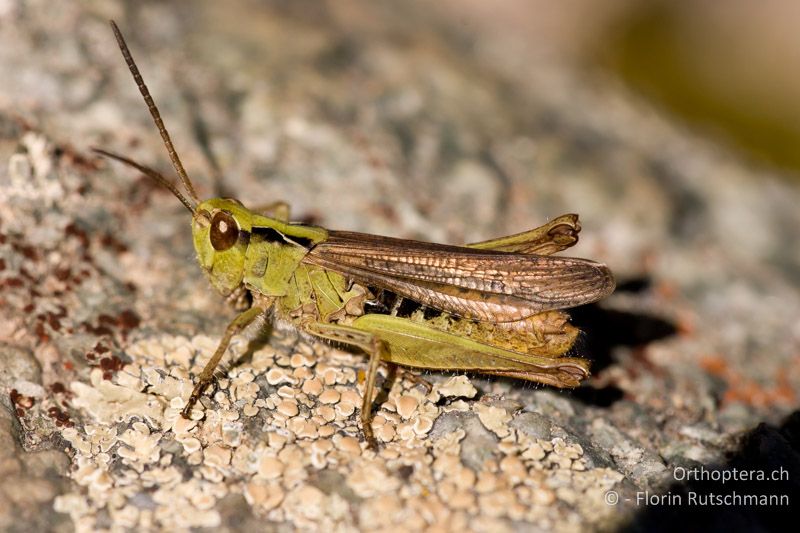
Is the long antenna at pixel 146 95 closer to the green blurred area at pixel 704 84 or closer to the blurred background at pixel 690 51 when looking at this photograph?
the blurred background at pixel 690 51

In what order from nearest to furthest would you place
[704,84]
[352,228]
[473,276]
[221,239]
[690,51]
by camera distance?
[473,276], [221,239], [352,228], [704,84], [690,51]

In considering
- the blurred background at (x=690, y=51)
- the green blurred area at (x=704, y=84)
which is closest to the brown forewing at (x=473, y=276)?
the blurred background at (x=690, y=51)

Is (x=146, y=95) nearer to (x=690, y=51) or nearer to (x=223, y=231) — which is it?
(x=223, y=231)

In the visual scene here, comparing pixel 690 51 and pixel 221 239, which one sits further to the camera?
pixel 690 51

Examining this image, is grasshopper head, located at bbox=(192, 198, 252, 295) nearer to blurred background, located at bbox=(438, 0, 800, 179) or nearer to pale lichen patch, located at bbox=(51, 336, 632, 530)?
pale lichen patch, located at bbox=(51, 336, 632, 530)

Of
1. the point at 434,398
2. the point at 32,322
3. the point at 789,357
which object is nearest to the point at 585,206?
the point at 789,357

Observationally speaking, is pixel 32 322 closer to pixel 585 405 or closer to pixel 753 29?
pixel 585 405

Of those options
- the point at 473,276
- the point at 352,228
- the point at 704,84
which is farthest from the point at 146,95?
the point at 704,84
